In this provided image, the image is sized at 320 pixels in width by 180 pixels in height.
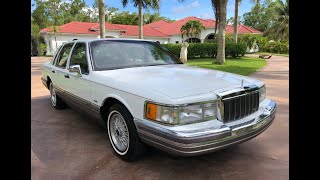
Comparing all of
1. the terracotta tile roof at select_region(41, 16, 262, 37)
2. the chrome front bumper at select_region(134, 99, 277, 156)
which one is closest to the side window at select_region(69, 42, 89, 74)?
the chrome front bumper at select_region(134, 99, 277, 156)

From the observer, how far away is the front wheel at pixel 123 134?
3564mm

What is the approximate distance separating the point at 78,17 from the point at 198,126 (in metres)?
64.7

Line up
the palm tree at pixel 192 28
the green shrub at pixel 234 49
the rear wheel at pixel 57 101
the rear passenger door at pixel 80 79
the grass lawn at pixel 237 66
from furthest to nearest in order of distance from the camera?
the palm tree at pixel 192 28 → the green shrub at pixel 234 49 → the grass lawn at pixel 237 66 → the rear wheel at pixel 57 101 → the rear passenger door at pixel 80 79

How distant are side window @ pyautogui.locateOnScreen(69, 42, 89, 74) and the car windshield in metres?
0.19

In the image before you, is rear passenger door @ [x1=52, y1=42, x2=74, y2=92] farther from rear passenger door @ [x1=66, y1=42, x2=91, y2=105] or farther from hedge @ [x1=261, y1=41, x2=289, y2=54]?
hedge @ [x1=261, y1=41, x2=289, y2=54]

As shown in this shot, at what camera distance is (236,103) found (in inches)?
134

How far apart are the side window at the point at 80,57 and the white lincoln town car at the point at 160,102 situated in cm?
3

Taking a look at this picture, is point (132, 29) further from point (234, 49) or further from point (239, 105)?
point (239, 105)

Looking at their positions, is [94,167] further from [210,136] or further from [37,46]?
[37,46]

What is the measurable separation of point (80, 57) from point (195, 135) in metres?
2.83

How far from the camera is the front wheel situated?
356cm

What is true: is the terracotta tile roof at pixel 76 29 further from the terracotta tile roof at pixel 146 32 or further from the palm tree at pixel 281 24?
the palm tree at pixel 281 24

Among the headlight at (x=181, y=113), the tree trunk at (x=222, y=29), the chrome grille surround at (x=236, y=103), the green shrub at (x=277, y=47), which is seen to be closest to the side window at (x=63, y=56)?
the headlight at (x=181, y=113)
